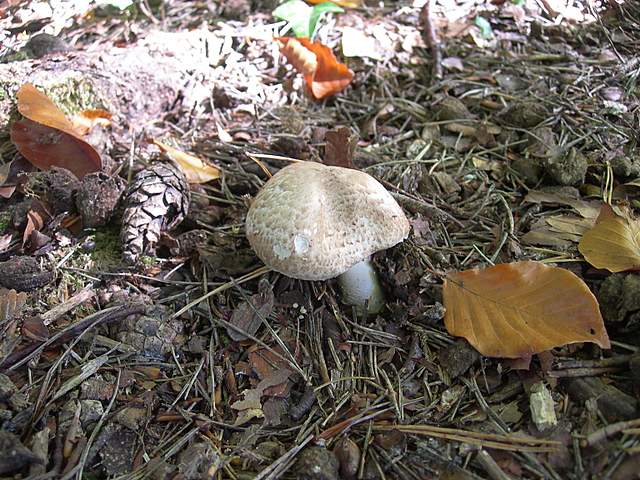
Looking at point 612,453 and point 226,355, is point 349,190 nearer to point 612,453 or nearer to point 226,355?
point 226,355

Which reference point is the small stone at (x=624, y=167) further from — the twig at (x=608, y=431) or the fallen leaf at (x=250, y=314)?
the fallen leaf at (x=250, y=314)

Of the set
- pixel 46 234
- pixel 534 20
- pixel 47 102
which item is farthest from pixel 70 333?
pixel 534 20

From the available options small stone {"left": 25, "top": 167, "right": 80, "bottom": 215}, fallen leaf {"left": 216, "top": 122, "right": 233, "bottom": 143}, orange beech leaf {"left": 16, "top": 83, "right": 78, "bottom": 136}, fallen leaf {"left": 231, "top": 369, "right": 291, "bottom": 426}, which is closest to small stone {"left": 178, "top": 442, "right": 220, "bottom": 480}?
fallen leaf {"left": 231, "top": 369, "right": 291, "bottom": 426}

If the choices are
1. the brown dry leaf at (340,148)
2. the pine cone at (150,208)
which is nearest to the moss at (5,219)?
the pine cone at (150,208)

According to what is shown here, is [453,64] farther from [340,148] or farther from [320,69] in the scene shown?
[340,148]

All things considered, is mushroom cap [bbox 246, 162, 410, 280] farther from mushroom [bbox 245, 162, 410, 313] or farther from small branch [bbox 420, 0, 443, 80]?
small branch [bbox 420, 0, 443, 80]

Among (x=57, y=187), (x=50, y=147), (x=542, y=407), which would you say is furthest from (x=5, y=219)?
(x=542, y=407)
